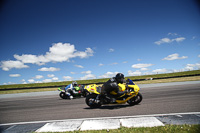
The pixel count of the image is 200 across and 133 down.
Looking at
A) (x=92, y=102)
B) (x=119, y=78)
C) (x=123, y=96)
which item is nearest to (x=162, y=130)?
(x=123, y=96)

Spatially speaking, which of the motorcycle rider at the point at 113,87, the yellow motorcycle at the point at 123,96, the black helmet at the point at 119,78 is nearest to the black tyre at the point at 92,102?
the yellow motorcycle at the point at 123,96

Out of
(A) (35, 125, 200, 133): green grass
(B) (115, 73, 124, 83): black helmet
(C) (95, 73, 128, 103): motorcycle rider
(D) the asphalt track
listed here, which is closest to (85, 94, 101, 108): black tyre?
(D) the asphalt track

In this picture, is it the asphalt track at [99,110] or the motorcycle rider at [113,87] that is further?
the motorcycle rider at [113,87]

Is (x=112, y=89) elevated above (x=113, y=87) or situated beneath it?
situated beneath

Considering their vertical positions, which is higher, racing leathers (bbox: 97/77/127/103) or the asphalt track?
racing leathers (bbox: 97/77/127/103)

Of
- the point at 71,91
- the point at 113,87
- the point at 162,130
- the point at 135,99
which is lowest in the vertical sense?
the point at 162,130

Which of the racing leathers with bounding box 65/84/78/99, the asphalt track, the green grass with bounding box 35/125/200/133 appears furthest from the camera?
the racing leathers with bounding box 65/84/78/99

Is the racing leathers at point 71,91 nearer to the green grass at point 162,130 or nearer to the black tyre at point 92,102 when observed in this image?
the black tyre at point 92,102

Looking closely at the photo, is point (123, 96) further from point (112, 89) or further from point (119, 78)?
point (119, 78)

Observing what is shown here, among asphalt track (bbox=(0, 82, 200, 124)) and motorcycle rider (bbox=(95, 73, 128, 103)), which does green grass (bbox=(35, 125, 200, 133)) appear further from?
motorcycle rider (bbox=(95, 73, 128, 103))

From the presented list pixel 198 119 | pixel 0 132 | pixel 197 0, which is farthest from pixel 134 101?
pixel 0 132

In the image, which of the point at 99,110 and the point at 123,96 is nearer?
the point at 99,110

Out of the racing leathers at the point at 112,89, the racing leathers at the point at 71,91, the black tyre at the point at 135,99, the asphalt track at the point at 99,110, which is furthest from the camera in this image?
the racing leathers at the point at 71,91

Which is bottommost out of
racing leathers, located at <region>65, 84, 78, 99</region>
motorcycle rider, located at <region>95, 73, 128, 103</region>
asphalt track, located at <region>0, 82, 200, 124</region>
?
asphalt track, located at <region>0, 82, 200, 124</region>
